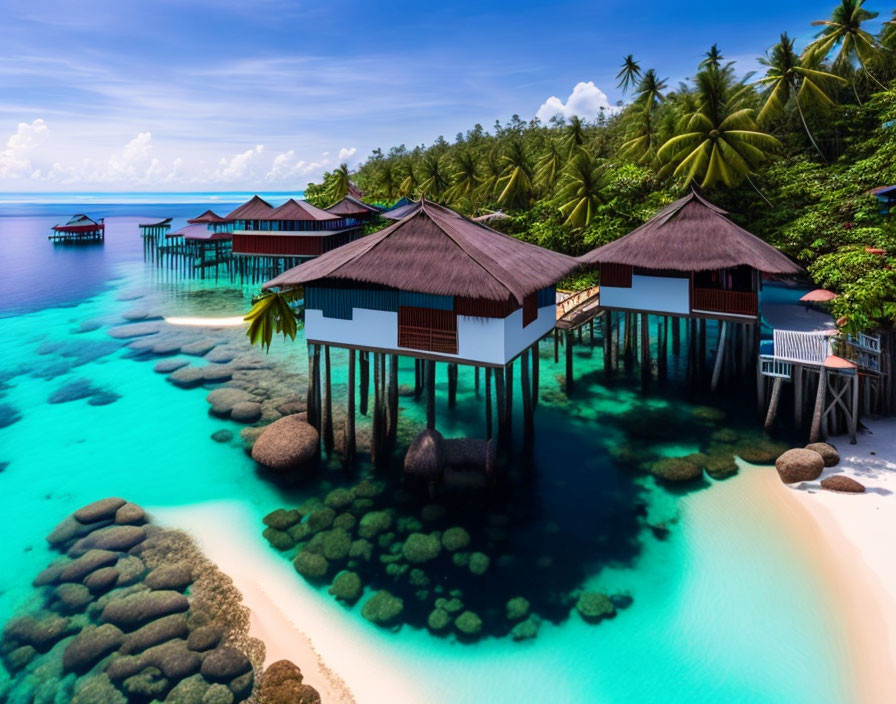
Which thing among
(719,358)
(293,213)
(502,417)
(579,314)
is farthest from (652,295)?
(293,213)

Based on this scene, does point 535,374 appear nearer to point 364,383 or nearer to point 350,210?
point 364,383

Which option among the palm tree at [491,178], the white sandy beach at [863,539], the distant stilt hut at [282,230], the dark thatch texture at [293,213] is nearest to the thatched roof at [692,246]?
the white sandy beach at [863,539]

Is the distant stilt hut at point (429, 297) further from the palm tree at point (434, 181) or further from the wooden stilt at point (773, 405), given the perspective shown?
the palm tree at point (434, 181)

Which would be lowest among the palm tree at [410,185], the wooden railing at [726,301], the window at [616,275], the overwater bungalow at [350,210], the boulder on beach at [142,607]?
the boulder on beach at [142,607]

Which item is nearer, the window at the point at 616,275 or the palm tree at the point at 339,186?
the window at the point at 616,275

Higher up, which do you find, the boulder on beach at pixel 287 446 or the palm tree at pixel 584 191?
the palm tree at pixel 584 191

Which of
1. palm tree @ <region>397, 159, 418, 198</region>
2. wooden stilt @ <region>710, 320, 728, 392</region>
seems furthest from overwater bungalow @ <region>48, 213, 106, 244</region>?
wooden stilt @ <region>710, 320, 728, 392</region>

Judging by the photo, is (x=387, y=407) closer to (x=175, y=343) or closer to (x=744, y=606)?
(x=744, y=606)

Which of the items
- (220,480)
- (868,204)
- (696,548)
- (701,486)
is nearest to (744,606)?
(696,548)
